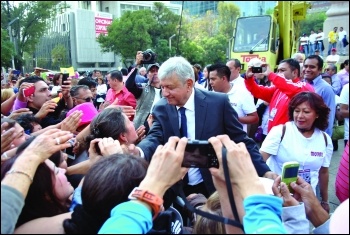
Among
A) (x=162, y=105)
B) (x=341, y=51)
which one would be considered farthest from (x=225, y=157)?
(x=341, y=51)

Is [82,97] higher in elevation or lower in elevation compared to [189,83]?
lower

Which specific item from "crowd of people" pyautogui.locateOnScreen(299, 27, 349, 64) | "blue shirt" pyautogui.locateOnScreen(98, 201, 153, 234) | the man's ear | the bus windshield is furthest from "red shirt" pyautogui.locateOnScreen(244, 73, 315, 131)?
"crowd of people" pyautogui.locateOnScreen(299, 27, 349, 64)

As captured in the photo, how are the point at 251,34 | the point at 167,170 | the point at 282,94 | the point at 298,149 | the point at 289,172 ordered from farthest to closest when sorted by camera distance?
the point at 251,34, the point at 282,94, the point at 298,149, the point at 289,172, the point at 167,170

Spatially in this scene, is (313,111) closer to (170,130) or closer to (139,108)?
(170,130)

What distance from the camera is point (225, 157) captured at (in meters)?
1.18

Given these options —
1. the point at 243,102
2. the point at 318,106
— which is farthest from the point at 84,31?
the point at 318,106

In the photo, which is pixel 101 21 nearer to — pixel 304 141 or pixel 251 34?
pixel 251 34

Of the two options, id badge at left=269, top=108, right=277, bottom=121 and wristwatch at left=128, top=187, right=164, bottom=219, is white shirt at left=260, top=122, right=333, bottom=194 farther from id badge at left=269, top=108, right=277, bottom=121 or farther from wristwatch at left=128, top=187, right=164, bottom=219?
wristwatch at left=128, top=187, right=164, bottom=219

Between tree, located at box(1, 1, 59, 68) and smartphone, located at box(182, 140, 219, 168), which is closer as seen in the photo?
smartphone, located at box(182, 140, 219, 168)

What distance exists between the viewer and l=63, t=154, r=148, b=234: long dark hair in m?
1.30

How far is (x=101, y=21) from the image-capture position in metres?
42.8

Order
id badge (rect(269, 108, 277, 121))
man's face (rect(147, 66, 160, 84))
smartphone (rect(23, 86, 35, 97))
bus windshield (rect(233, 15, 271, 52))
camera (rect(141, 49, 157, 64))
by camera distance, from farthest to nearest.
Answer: bus windshield (rect(233, 15, 271, 52)) → man's face (rect(147, 66, 160, 84)) → camera (rect(141, 49, 157, 64)) → id badge (rect(269, 108, 277, 121)) → smartphone (rect(23, 86, 35, 97))

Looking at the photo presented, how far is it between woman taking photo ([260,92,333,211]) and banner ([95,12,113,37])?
4109 cm

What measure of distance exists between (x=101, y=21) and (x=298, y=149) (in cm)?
4321
